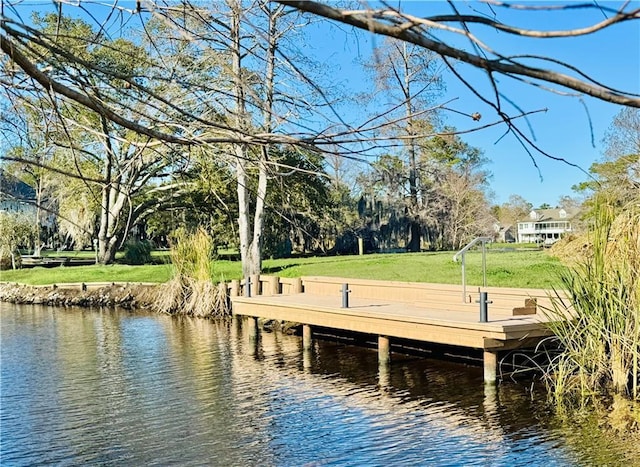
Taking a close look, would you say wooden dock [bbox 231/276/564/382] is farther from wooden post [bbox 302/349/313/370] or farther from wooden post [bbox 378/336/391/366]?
wooden post [bbox 302/349/313/370]

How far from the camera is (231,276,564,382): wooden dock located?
26.8 feet

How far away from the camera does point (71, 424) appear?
719 centimetres

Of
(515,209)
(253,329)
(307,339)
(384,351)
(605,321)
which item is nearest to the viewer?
(605,321)

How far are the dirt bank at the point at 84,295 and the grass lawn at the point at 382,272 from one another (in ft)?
2.70

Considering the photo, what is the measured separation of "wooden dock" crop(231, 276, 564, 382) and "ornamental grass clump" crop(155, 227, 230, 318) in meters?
2.49

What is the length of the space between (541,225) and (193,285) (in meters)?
57.3

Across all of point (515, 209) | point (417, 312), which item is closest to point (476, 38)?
point (417, 312)

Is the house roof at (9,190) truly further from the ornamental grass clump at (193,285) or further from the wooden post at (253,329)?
the ornamental grass clump at (193,285)

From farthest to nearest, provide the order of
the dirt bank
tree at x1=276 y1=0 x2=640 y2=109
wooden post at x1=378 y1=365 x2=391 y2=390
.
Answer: the dirt bank
wooden post at x1=378 y1=365 x2=391 y2=390
tree at x1=276 y1=0 x2=640 y2=109

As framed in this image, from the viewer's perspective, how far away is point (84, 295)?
19672 millimetres

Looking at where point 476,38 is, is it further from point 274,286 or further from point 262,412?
point 274,286

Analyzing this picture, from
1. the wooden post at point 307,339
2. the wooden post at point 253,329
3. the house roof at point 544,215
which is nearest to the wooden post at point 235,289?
the wooden post at point 253,329

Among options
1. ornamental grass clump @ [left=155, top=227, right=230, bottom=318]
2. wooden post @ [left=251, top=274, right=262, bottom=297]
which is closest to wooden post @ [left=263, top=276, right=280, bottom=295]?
wooden post @ [left=251, top=274, right=262, bottom=297]

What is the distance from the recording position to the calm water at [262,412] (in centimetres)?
602
